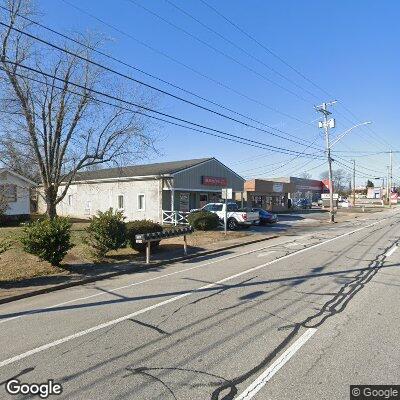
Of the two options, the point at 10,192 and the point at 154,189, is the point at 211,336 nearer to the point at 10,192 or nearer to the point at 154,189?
the point at 154,189

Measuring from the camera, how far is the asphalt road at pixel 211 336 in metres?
4.38

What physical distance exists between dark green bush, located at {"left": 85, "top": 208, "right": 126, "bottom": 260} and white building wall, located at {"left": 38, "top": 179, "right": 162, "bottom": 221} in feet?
47.3

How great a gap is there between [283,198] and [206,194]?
87.8 ft

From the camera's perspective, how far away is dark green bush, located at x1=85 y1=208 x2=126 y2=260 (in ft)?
44.1

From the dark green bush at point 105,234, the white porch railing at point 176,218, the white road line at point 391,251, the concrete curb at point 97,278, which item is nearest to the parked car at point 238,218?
the white porch railing at point 176,218

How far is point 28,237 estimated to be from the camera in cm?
1163

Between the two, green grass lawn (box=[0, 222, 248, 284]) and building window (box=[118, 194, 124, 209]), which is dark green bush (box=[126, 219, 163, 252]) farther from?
building window (box=[118, 194, 124, 209])

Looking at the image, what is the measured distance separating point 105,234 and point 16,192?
817 inches

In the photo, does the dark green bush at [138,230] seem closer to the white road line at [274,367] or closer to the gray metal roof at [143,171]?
the white road line at [274,367]

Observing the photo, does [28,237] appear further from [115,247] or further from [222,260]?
[222,260]

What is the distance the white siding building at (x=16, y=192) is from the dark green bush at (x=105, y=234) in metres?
18.5

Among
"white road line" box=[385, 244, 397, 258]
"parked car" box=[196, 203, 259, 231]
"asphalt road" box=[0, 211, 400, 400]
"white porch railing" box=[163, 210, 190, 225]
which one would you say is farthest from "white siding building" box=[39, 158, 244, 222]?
"asphalt road" box=[0, 211, 400, 400]

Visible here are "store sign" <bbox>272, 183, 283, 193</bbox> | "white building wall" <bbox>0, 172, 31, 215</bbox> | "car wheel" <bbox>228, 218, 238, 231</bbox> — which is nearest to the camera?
"car wheel" <bbox>228, 218, 238, 231</bbox>

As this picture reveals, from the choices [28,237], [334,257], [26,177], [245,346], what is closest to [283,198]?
[26,177]
